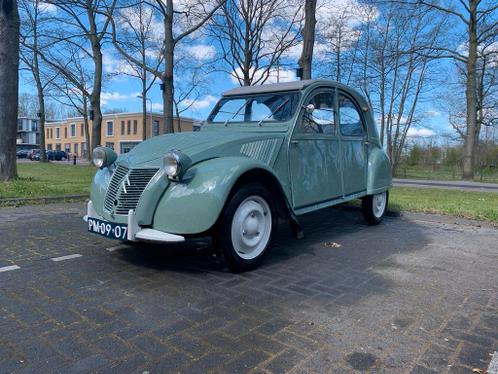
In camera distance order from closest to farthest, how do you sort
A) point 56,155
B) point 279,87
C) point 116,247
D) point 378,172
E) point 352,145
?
1. point 116,247
2. point 279,87
3. point 352,145
4. point 378,172
5. point 56,155

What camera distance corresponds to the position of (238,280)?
11.6 feet

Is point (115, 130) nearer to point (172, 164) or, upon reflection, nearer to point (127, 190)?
point (127, 190)

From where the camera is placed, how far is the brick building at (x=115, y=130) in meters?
56.6

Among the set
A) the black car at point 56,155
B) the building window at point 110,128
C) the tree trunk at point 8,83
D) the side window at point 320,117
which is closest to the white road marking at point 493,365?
the side window at point 320,117

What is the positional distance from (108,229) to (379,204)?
15.2ft

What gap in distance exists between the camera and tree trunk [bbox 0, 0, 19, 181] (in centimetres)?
969

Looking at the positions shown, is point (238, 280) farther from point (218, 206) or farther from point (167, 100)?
point (167, 100)

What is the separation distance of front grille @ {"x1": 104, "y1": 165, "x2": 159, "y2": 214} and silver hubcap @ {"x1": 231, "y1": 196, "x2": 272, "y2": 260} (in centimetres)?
90

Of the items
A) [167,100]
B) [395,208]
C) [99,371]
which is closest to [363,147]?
[395,208]

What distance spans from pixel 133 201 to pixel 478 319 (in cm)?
295

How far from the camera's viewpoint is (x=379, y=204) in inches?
259

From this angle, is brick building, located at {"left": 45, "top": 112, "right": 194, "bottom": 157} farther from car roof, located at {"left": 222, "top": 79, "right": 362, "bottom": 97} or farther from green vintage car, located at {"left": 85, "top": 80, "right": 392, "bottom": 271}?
green vintage car, located at {"left": 85, "top": 80, "right": 392, "bottom": 271}

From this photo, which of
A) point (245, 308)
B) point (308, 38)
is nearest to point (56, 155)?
point (308, 38)

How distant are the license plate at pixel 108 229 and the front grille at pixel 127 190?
154mm
